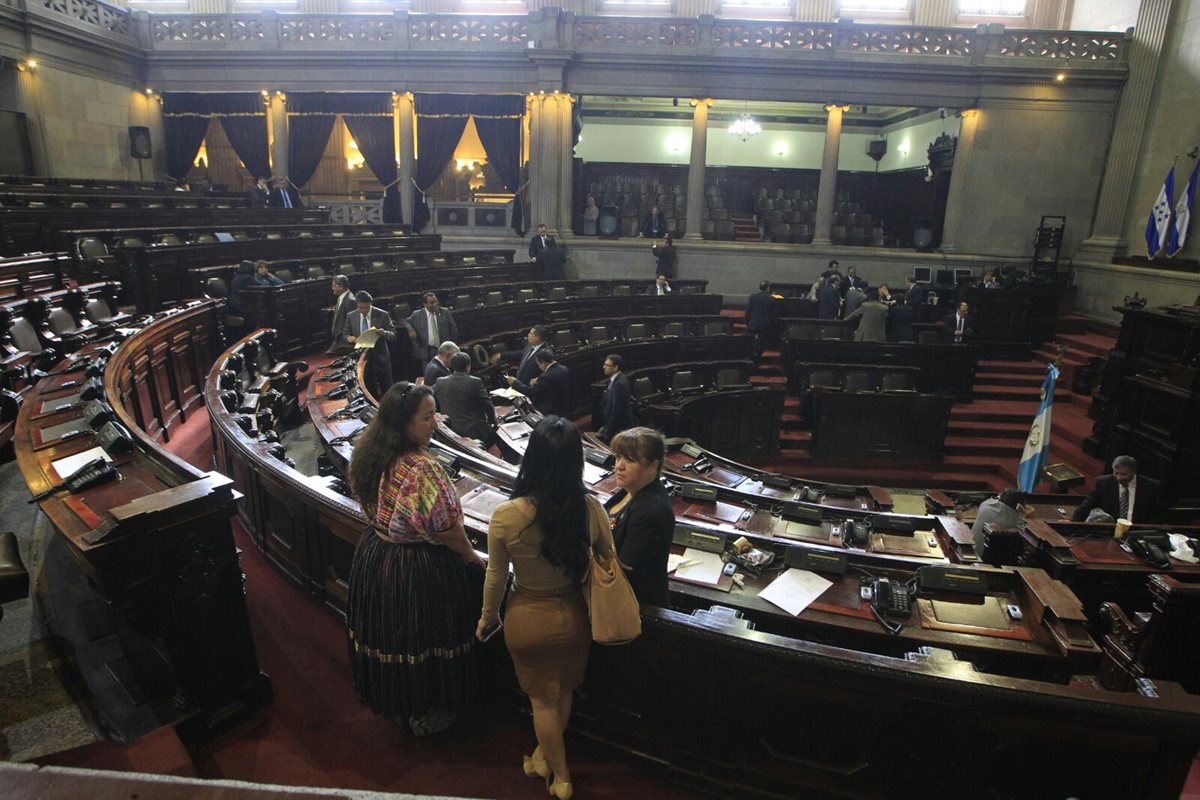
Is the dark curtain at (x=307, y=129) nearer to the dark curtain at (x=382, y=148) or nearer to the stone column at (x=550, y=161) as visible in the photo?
the dark curtain at (x=382, y=148)

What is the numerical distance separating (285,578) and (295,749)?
1.35 m

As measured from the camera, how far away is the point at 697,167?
51.0 feet

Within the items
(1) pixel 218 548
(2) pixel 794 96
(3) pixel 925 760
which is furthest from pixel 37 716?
(2) pixel 794 96

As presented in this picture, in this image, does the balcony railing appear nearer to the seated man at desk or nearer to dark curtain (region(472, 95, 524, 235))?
dark curtain (region(472, 95, 524, 235))

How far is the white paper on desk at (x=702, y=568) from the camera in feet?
11.1

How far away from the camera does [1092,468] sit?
9172 millimetres

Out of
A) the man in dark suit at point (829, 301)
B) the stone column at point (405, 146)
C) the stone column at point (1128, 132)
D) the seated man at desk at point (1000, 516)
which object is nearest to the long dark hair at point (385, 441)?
the seated man at desk at point (1000, 516)

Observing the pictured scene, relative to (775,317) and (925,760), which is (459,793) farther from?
(775,317)

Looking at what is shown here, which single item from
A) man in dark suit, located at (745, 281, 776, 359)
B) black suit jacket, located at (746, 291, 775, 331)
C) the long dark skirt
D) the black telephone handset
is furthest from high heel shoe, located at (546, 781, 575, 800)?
black suit jacket, located at (746, 291, 775, 331)

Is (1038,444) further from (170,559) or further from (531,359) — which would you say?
(170,559)

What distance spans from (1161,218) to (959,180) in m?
3.83

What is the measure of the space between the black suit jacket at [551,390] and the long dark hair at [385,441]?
457 centimetres

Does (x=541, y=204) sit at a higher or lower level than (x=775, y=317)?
higher

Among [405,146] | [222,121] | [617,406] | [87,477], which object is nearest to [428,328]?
[617,406]
